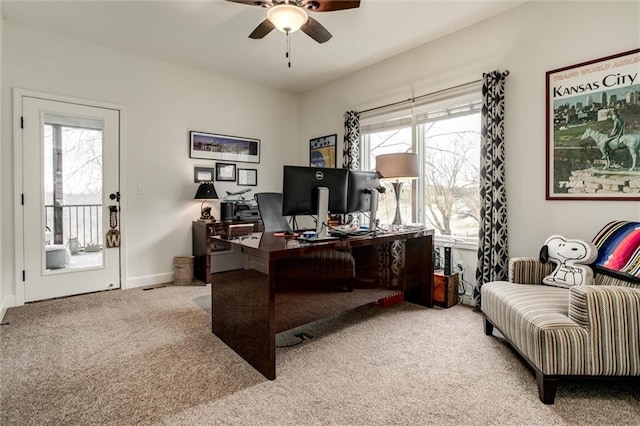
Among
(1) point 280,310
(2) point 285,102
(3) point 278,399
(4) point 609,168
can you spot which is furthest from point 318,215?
(2) point 285,102

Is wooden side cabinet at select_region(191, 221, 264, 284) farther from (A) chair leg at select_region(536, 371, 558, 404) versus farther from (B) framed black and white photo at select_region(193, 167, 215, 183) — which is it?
(A) chair leg at select_region(536, 371, 558, 404)

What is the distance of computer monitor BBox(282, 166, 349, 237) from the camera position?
2248 mm

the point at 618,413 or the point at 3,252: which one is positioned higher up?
the point at 3,252

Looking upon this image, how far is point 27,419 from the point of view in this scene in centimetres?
152

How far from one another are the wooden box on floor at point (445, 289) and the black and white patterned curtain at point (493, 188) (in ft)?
0.82

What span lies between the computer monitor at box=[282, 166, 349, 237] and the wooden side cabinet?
207 centimetres

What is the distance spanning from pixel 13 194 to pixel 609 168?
206 inches

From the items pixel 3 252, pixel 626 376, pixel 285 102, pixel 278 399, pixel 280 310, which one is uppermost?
pixel 285 102

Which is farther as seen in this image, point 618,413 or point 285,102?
point 285,102

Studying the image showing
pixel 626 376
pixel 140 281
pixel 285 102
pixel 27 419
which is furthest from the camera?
pixel 285 102

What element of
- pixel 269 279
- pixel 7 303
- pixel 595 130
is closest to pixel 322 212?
pixel 269 279

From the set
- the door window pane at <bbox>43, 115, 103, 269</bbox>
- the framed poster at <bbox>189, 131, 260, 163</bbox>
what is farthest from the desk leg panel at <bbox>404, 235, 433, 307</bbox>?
the door window pane at <bbox>43, 115, 103, 269</bbox>

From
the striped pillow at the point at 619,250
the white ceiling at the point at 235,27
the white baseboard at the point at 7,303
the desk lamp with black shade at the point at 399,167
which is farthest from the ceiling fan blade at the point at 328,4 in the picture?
the white baseboard at the point at 7,303

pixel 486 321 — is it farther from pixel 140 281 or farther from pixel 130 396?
pixel 140 281
